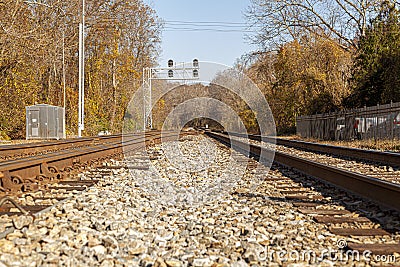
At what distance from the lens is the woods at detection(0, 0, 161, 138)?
2395 centimetres

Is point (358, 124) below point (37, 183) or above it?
above

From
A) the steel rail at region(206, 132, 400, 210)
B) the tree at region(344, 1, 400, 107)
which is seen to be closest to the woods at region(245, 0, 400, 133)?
the tree at region(344, 1, 400, 107)

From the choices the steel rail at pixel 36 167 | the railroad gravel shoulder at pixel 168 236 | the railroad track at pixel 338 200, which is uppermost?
the steel rail at pixel 36 167

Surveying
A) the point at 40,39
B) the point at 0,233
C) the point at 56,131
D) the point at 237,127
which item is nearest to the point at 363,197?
the point at 0,233

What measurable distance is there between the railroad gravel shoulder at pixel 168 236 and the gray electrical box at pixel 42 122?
2064cm

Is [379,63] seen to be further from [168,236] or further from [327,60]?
[168,236]

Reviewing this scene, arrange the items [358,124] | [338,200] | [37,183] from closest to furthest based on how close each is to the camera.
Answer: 1. [338,200]
2. [37,183]
3. [358,124]

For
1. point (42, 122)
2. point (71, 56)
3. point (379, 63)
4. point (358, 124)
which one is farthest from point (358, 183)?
point (71, 56)

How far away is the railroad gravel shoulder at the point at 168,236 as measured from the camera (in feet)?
11.9

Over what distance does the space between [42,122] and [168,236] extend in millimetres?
22883

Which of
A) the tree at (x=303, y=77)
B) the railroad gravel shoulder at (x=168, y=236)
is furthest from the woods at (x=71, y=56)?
the railroad gravel shoulder at (x=168, y=236)

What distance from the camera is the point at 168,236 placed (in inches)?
171

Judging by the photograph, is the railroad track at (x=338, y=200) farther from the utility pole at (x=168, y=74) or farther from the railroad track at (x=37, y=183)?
the utility pole at (x=168, y=74)

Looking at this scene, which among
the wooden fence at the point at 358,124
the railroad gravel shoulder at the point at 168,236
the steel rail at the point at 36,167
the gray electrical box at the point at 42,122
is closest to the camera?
the railroad gravel shoulder at the point at 168,236
